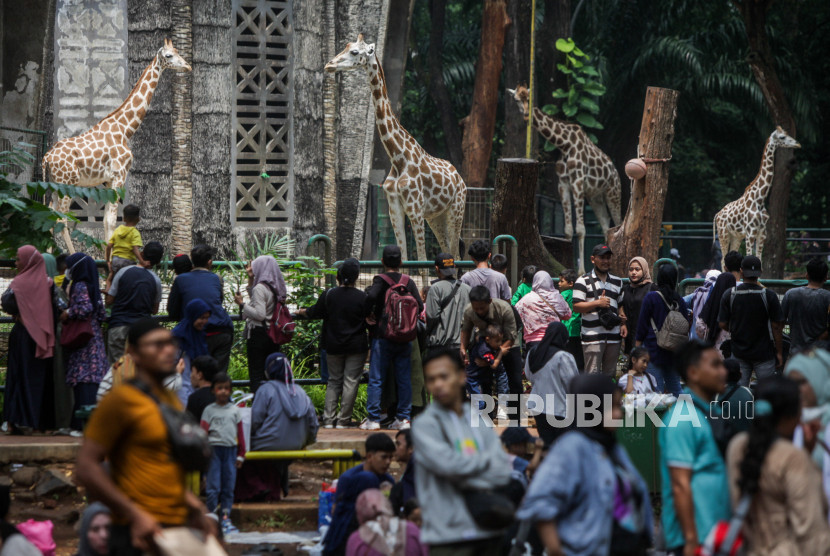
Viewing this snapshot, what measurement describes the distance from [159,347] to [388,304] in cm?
553

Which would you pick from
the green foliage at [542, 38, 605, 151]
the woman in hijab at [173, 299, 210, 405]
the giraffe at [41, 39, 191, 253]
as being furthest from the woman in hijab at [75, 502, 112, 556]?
the green foliage at [542, 38, 605, 151]

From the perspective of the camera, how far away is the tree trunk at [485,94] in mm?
24594

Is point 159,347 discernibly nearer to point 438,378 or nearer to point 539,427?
point 438,378

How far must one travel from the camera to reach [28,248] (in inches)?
402

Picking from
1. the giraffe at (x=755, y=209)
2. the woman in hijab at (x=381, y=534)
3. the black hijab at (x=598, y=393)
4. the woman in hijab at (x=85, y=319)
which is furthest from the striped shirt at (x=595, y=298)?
the giraffe at (x=755, y=209)

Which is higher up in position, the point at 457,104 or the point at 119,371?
the point at 457,104

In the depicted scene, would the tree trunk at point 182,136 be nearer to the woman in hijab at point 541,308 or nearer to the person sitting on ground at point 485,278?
the person sitting on ground at point 485,278

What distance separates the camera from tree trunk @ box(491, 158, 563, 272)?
14.3 m

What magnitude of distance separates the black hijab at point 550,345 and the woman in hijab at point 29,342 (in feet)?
13.6

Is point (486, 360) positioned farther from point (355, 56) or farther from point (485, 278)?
point (355, 56)

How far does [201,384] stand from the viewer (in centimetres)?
921

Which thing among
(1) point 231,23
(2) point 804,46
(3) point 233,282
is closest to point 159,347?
→ (3) point 233,282

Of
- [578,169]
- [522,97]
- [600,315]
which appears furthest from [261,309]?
[578,169]

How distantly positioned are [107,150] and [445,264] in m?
6.26
